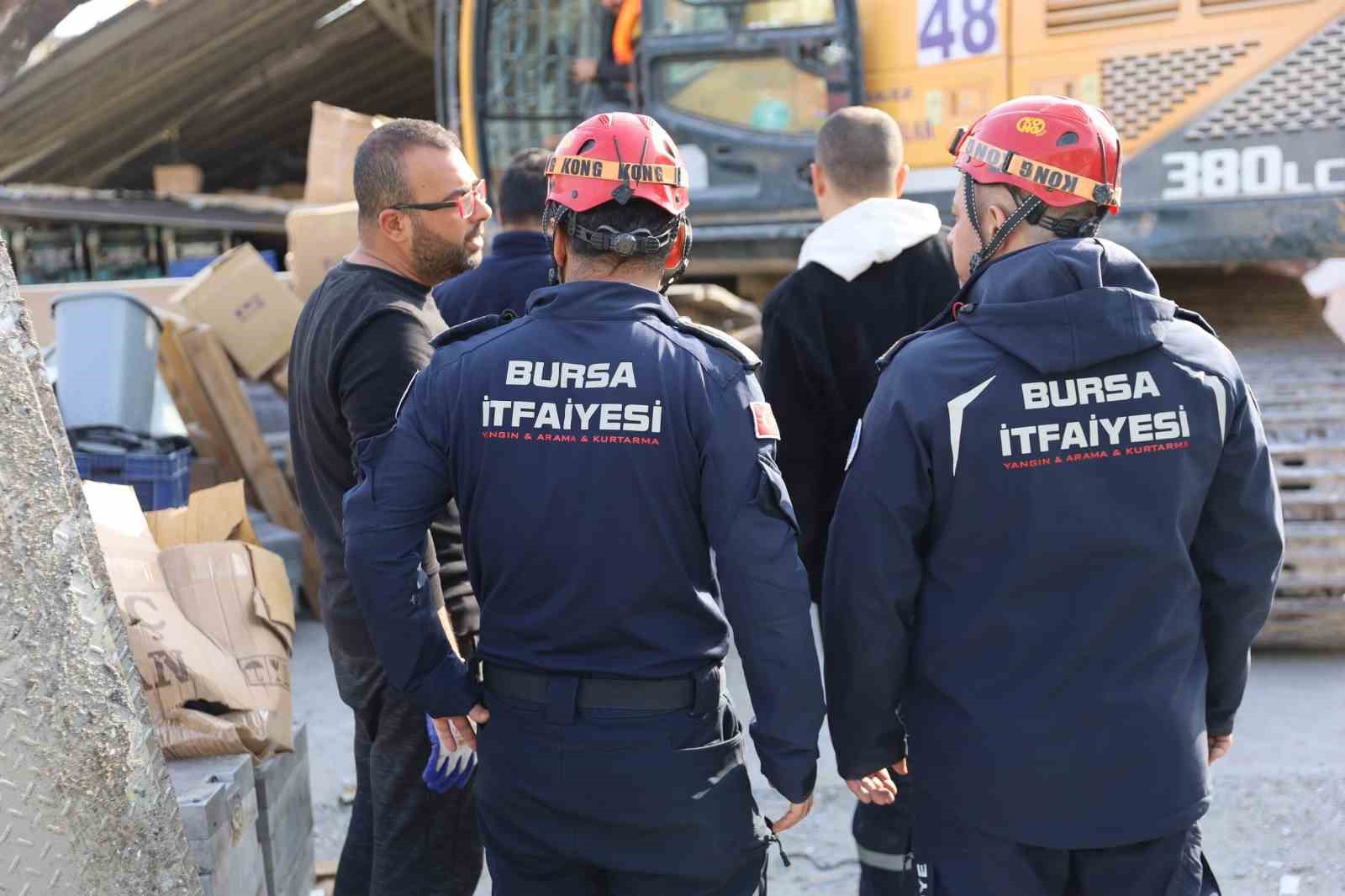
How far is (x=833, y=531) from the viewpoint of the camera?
2.18 metres

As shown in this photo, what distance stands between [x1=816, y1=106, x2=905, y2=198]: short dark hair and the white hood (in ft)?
0.22

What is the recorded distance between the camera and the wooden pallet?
6344 mm

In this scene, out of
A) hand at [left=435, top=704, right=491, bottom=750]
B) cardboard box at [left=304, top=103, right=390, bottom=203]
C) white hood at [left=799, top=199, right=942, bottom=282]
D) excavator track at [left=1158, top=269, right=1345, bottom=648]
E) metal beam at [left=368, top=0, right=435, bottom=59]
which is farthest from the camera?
metal beam at [left=368, top=0, right=435, bottom=59]

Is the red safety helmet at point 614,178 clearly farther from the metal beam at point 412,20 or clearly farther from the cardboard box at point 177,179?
the cardboard box at point 177,179

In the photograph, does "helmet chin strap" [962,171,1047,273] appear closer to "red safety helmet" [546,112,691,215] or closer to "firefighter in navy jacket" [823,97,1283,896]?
"firefighter in navy jacket" [823,97,1283,896]

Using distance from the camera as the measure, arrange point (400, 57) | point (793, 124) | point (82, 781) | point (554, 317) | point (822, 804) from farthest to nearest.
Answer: point (400, 57) < point (793, 124) < point (822, 804) < point (554, 317) < point (82, 781)

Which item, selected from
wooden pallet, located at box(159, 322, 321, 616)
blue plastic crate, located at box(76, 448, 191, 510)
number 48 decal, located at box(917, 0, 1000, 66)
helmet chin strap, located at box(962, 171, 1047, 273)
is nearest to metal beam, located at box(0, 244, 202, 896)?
helmet chin strap, located at box(962, 171, 1047, 273)

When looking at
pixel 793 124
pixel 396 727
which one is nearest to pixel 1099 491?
pixel 396 727

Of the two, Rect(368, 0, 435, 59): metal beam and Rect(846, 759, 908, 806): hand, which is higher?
Rect(368, 0, 435, 59): metal beam

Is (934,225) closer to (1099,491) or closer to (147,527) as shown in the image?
(1099,491)

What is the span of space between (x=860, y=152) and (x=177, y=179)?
33.7ft

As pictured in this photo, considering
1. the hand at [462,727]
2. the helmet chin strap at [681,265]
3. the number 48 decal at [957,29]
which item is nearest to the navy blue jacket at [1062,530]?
the helmet chin strap at [681,265]

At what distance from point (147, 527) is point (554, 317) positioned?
1.78m

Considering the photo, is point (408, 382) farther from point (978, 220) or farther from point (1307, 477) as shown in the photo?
point (1307, 477)
